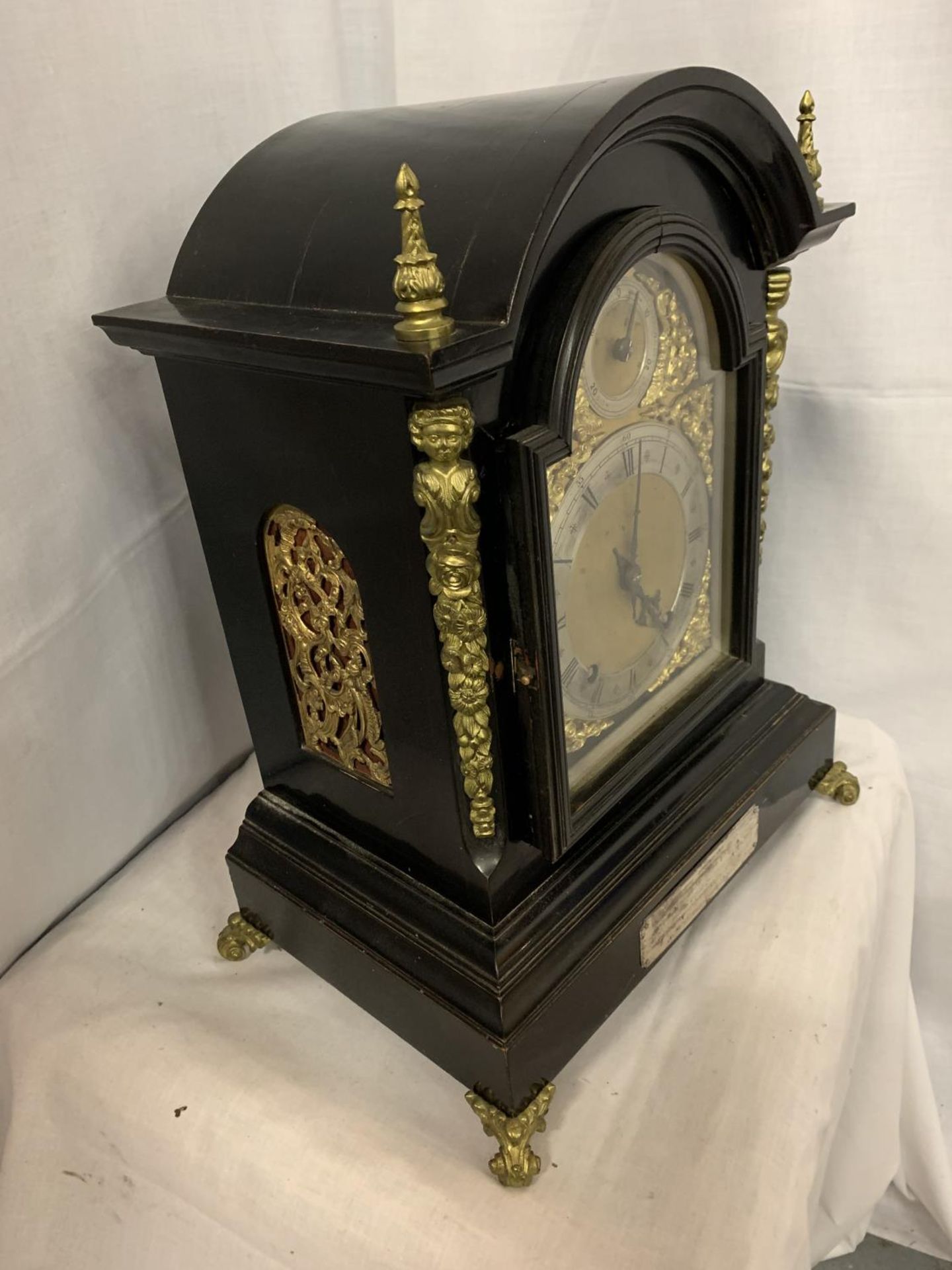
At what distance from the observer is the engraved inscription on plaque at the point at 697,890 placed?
92 centimetres

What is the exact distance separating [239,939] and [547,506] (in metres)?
0.59

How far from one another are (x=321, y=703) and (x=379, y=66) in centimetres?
82

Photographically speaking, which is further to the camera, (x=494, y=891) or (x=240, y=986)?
(x=240, y=986)

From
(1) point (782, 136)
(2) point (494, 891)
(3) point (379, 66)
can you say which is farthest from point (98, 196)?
(2) point (494, 891)

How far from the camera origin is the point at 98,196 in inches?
36.4

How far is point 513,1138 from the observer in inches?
31.1

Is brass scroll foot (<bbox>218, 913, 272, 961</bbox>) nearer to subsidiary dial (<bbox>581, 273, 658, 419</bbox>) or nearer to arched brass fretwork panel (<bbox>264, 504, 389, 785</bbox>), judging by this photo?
arched brass fretwork panel (<bbox>264, 504, 389, 785</bbox>)

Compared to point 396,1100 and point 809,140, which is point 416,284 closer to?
point 809,140

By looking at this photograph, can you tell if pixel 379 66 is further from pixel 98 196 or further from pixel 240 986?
pixel 240 986

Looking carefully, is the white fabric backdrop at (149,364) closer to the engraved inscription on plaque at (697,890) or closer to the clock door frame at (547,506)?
the clock door frame at (547,506)

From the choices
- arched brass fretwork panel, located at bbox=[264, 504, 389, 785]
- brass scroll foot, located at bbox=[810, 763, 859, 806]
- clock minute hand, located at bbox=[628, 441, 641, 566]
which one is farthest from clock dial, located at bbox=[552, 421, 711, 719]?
brass scroll foot, located at bbox=[810, 763, 859, 806]

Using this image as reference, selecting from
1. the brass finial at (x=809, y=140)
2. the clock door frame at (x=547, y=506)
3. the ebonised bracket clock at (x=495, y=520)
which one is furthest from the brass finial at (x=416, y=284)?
the brass finial at (x=809, y=140)

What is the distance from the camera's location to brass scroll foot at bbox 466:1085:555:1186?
79 centimetres

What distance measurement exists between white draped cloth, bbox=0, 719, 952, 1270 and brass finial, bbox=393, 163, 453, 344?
65cm
